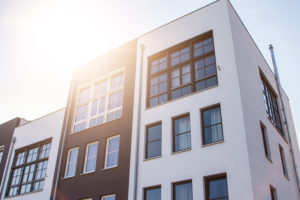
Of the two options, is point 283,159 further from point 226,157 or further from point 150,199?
point 150,199

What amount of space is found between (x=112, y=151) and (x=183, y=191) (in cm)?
638

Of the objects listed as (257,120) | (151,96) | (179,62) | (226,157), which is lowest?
(226,157)

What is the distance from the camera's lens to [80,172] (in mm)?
22125

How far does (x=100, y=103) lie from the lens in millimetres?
24359

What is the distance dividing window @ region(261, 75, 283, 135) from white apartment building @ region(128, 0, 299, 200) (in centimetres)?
12

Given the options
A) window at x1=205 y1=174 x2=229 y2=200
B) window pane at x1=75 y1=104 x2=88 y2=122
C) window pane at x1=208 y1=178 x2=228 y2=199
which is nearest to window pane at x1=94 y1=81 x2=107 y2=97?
window pane at x1=75 y1=104 x2=88 y2=122

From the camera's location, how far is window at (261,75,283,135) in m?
21.9

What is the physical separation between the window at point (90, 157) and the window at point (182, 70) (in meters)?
4.94

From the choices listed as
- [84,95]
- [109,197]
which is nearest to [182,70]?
[109,197]

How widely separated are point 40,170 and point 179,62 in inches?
540

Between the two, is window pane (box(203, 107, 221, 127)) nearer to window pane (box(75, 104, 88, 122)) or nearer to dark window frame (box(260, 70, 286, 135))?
dark window frame (box(260, 70, 286, 135))

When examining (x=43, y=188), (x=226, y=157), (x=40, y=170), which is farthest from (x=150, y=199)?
(x=40, y=170)

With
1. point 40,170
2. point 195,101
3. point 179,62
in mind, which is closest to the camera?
point 195,101

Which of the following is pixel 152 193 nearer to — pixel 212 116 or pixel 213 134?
pixel 213 134
